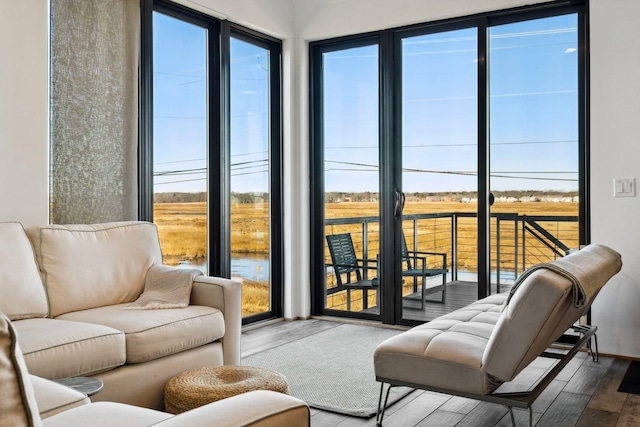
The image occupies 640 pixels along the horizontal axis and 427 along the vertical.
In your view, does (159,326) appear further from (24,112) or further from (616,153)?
(616,153)

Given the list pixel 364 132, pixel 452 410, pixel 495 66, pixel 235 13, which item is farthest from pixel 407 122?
pixel 452 410

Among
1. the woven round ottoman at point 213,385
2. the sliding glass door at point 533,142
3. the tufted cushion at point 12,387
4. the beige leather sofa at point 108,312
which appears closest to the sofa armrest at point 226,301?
the beige leather sofa at point 108,312

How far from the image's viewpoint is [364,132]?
16.4 feet

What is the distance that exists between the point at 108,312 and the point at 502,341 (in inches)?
74.7

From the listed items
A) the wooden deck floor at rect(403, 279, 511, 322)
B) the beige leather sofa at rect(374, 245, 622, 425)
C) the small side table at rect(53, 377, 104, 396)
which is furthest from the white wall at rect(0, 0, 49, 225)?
the wooden deck floor at rect(403, 279, 511, 322)

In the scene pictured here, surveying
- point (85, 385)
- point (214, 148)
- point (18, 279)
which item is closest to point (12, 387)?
point (85, 385)

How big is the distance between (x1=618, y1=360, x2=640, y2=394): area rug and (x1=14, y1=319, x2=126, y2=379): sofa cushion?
259 centimetres

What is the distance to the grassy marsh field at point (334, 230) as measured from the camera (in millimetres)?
4180

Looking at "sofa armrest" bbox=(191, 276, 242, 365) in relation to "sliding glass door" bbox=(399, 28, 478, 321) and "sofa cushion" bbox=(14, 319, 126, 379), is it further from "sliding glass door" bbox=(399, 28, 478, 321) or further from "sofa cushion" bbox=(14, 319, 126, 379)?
"sliding glass door" bbox=(399, 28, 478, 321)

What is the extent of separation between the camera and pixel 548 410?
9.37ft

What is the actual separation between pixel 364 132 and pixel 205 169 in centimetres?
140

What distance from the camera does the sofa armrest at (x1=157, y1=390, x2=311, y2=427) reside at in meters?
1.09

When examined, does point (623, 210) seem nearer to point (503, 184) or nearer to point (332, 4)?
point (503, 184)

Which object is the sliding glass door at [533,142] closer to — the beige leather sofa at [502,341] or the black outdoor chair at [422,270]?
the black outdoor chair at [422,270]
